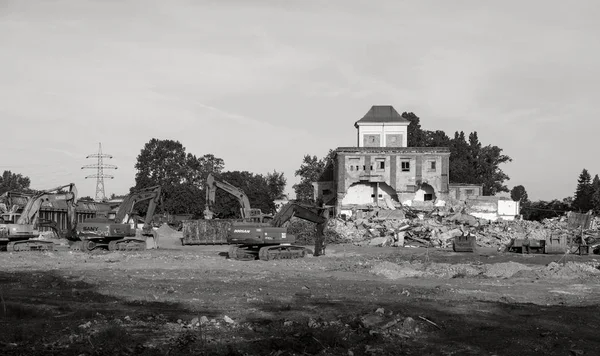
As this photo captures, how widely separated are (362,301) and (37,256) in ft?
69.9

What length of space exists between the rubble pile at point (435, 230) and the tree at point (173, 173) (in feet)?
117

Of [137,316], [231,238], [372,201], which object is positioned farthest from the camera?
[372,201]

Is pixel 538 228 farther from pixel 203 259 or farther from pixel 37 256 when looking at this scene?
pixel 37 256

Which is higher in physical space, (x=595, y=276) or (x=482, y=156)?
(x=482, y=156)

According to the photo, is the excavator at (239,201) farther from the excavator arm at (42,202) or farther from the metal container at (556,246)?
the metal container at (556,246)

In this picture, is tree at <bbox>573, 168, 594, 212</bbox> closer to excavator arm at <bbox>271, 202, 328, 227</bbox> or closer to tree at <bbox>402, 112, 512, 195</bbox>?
tree at <bbox>402, 112, 512, 195</bbox>

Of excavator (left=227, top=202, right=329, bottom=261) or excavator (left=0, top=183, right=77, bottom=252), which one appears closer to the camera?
excavator (left=227, top=202, right=329, bottom=261)

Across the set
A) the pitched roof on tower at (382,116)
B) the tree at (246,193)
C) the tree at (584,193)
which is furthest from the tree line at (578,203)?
the tree at (246,193)

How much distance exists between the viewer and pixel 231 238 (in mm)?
32188

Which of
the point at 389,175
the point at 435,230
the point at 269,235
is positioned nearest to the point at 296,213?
the point at 269,235

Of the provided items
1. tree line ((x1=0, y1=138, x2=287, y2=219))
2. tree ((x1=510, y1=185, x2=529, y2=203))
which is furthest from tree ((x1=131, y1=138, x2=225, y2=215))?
tree ((x1=510, y1=185, x2=529, y2=203))

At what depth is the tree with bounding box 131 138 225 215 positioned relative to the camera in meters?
92.9

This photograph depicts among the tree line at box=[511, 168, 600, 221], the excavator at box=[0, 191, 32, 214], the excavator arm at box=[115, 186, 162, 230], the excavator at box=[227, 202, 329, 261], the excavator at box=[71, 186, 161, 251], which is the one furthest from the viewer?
the tree line at box=[511, 168, 600, 221]

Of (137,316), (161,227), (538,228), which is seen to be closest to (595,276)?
(137,316)
